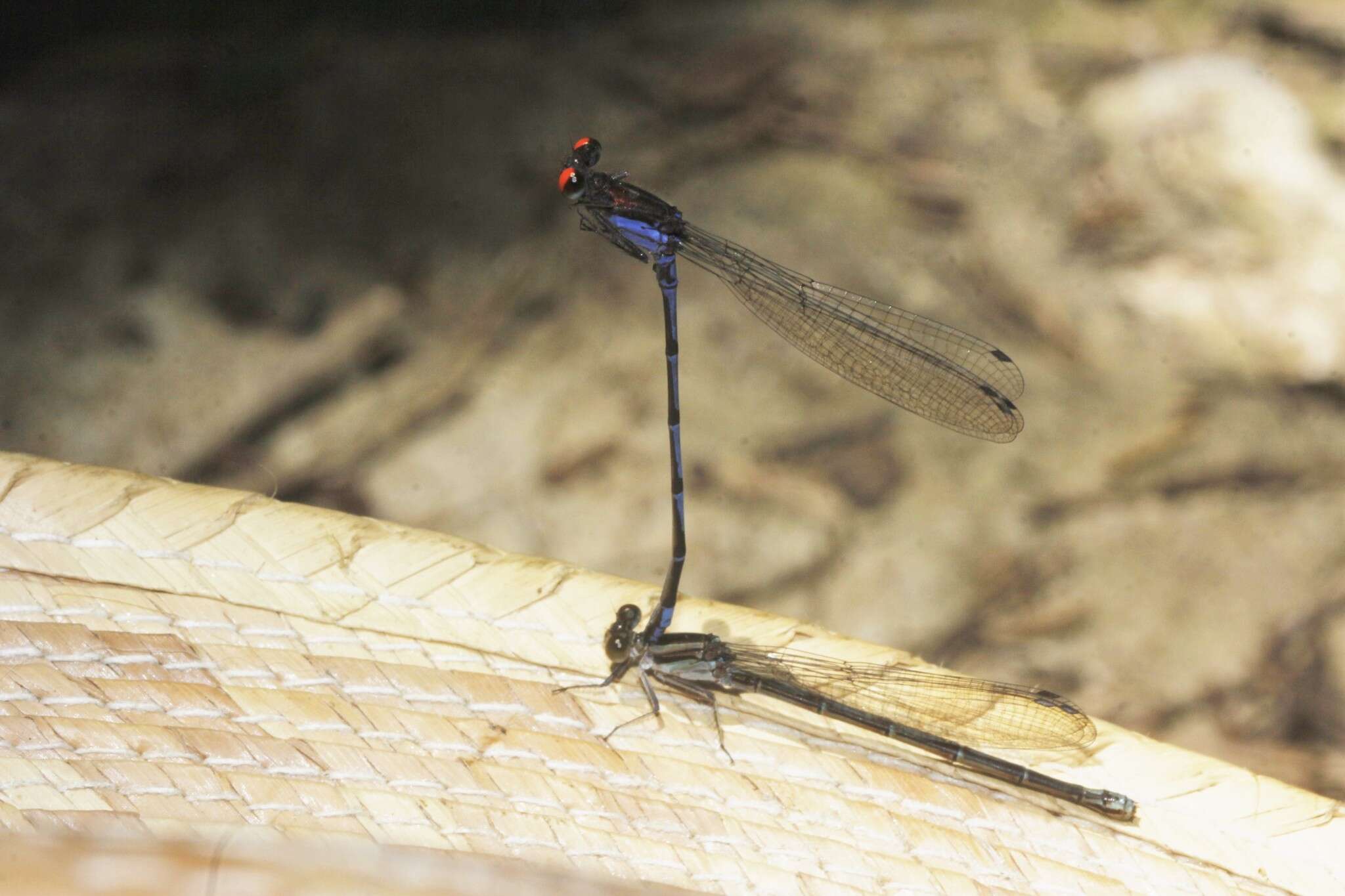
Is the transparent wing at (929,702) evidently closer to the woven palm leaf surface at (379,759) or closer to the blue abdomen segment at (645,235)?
the woven palm leaf surface at (379,759)

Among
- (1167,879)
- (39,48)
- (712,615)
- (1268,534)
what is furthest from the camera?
(39,48)

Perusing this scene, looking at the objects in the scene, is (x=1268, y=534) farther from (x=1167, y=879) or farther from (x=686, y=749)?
(x=686, y=749)

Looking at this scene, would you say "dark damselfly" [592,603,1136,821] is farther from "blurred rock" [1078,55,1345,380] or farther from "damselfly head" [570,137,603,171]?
"blurred rock" [1078,55,1345,380]

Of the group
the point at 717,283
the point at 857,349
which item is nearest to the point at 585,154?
the point at 857,349

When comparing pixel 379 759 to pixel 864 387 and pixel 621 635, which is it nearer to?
pixel 621 635

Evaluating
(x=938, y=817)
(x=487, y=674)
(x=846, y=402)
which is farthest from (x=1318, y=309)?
(x=487, y=674)

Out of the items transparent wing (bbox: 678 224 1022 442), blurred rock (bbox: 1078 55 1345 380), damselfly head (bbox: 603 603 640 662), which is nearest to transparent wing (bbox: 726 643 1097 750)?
damselfly head (bbox: 603 603 640 662)
